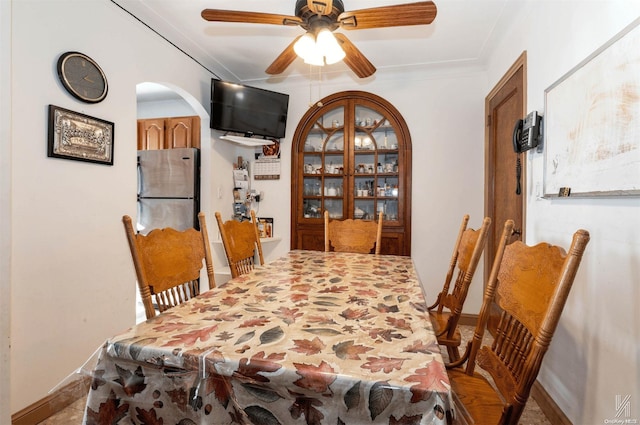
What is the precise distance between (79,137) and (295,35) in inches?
70.1

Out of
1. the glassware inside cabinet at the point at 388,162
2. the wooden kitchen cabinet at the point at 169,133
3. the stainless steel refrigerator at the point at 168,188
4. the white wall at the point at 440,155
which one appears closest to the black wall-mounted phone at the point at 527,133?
the white wall at the point at 440,155

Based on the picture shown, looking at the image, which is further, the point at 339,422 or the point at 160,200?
the point at 160,200

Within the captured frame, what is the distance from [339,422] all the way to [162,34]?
2.96 m

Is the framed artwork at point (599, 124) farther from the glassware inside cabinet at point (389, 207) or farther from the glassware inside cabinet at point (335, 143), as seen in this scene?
the glassware inside cabinet at point (335, 143)

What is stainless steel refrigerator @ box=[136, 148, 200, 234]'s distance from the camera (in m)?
3.23

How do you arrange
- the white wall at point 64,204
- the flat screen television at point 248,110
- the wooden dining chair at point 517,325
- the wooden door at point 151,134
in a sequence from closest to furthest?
the wooden dining chair at point 517,325 < the white wall at point 64,204 < the flat screen television at point 248,110 < the wooden door at point 151,134

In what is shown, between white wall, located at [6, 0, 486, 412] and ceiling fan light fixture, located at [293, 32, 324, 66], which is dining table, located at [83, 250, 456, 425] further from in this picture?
ceiling fan light fixture, located at [293, 32, 324, 66]

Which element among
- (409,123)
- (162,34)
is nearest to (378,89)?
(409,123)

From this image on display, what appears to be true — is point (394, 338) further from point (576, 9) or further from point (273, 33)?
point (273, 33)

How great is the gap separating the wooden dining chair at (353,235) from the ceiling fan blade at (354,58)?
1.05 meters

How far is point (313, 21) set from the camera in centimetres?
165

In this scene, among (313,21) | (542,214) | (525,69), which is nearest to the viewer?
(313,21)

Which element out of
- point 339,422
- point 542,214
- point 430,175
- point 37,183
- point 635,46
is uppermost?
point 635,46

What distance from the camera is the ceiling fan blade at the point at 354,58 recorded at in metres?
1.76
